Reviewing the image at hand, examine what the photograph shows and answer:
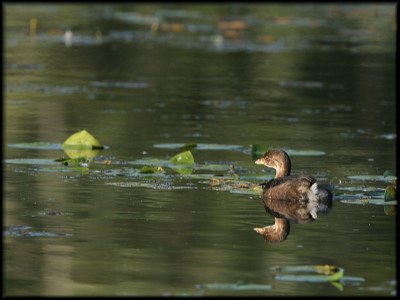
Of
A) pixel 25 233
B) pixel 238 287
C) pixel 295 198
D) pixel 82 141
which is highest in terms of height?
pixel 82 141

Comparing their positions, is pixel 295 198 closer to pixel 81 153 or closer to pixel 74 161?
pixel 74 161

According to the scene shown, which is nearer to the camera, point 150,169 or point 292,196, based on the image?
point 292,196

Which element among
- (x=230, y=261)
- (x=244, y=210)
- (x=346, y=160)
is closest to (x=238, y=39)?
(x=346, y=160)

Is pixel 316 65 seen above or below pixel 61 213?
above

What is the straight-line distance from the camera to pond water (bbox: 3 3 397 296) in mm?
8312

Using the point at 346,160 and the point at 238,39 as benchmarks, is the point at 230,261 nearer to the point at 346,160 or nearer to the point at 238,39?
the point at 346,160

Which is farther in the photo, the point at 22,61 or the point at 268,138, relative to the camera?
the point at 22,61

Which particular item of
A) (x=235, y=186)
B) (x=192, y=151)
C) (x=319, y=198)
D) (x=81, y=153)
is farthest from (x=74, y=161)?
(x=319, y=198)

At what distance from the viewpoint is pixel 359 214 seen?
1027 centimetres

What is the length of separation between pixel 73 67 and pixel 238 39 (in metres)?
6.33

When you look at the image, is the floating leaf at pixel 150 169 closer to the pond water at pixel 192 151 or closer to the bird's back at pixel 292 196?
the pond water at pixel 192 151

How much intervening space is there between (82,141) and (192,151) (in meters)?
1.20

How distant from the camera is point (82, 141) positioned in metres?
13.5

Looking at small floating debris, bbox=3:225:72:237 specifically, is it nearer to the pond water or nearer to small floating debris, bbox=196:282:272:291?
the pond water
